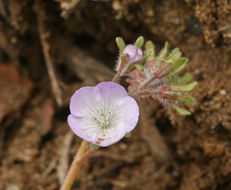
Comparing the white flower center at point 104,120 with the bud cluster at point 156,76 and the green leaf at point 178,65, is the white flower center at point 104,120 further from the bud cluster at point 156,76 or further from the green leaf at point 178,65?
the green leaf at point 178,65

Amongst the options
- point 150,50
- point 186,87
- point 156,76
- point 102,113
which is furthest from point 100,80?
point 186,87

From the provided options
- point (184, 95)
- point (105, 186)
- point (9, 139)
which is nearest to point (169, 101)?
point (184, 95)

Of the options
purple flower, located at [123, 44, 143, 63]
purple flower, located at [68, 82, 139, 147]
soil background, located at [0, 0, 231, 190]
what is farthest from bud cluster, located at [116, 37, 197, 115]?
soil background, located at [0, 0, 231, 190]

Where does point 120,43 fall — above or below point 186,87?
above

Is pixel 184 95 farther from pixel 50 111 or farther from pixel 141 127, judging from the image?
pixel 50 111

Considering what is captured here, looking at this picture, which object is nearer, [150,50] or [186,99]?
[186,99]

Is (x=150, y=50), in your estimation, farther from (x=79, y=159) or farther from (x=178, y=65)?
(x=79, y=159)

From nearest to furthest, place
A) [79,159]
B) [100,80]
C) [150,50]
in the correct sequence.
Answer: [79,159], [150,50], [100,80]
